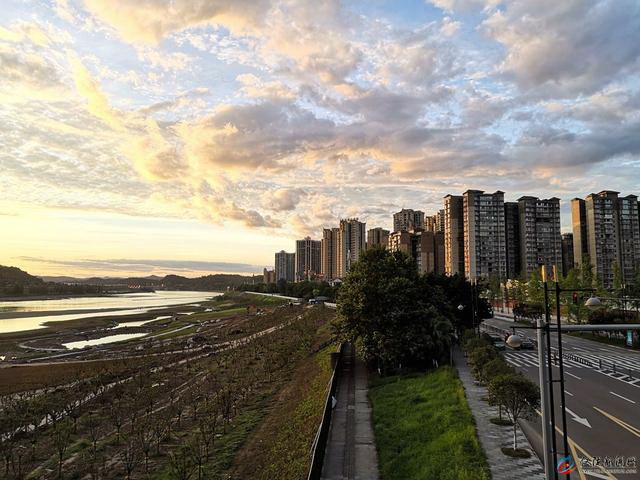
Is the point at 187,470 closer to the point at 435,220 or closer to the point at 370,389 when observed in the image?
the point at 370,389

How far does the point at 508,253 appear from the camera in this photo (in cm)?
12388

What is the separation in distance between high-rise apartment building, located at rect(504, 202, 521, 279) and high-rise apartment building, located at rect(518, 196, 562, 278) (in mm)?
1717

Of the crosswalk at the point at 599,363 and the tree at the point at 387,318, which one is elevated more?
the tree at the point at 387,318

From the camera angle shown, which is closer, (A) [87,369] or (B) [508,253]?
(A) [87,369]

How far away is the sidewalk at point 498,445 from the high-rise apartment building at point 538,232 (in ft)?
355

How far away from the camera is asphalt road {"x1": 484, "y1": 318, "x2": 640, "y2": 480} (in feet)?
55.0

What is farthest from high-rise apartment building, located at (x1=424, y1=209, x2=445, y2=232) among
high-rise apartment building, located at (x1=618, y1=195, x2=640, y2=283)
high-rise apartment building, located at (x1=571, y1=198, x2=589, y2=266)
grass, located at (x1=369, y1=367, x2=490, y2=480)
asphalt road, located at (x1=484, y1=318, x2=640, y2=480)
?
grass, located at (x1=369, y1=367, x2=490, y2=480)

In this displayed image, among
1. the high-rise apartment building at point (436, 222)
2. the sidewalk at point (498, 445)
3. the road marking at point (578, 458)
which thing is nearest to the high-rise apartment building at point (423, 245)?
the high-rise apartment building at point (436, 222)

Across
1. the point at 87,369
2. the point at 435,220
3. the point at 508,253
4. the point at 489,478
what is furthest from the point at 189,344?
the point at 435,220

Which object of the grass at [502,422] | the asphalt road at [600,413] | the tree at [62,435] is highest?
the grass at [502,422]

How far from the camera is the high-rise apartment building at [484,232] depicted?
11969cm

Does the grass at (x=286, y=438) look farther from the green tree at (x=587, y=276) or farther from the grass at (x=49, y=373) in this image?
the green tree at (x=587, y=276)

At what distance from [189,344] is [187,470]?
1680 inches

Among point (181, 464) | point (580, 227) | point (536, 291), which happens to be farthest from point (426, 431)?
point (580, 227)
